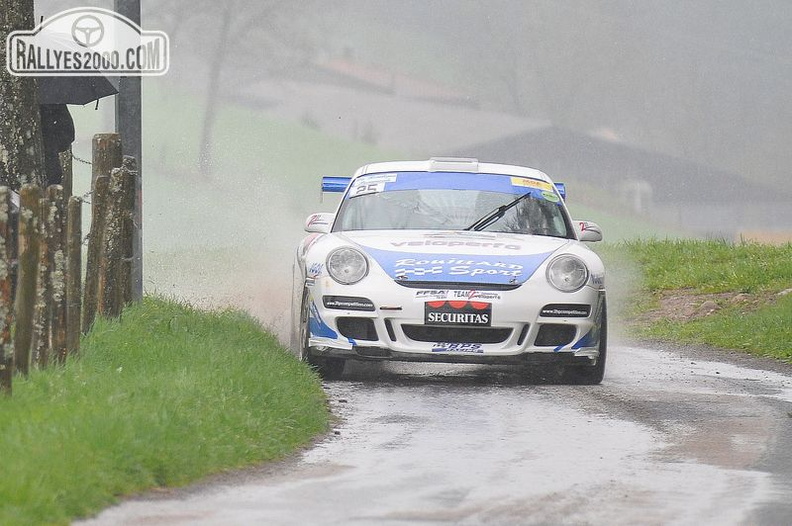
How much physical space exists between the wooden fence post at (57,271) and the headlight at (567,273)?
3.19m

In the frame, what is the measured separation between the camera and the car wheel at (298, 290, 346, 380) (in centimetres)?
1052

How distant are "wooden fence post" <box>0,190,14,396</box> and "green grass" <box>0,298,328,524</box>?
136mm

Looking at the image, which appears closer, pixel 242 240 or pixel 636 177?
pixel 242 240

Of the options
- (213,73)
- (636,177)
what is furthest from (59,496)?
(213,73)

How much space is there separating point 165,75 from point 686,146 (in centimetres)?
1503

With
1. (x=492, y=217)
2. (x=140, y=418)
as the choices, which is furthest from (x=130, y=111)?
(x=140, y=418)

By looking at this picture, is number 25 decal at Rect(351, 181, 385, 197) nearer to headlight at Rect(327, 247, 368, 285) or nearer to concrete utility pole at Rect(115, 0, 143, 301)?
headlight at Rect(327, 247, 368, 285)

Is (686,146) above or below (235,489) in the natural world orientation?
above

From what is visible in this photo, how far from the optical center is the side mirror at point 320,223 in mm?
11294

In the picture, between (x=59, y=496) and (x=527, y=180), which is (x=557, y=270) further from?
(x=59, y=496)

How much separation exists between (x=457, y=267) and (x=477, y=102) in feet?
84.2

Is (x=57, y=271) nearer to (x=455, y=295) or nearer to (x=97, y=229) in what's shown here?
(x=97, y=229)

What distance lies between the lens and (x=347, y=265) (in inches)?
409

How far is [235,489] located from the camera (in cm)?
660
